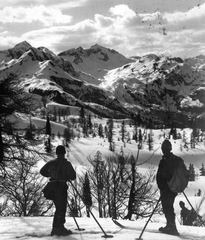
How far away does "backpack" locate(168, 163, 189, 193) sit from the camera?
852 centimetres

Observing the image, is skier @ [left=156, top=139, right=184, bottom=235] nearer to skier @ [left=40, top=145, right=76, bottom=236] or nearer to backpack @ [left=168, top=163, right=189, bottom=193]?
backpack @ [left=168, top=163, right=189, bottom=193]

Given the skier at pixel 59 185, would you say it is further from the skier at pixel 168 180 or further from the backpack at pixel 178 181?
the backpack at pixel 178 181

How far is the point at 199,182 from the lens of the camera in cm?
11150

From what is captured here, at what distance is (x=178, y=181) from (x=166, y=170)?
1.52ft

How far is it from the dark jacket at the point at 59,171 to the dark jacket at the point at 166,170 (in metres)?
2.49

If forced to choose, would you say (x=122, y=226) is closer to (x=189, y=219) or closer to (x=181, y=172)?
(x=181, y=172)

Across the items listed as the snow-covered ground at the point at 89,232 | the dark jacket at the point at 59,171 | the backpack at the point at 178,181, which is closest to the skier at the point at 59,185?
the dark jacket at the point at 59,171

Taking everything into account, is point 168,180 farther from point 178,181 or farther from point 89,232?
point 89,232

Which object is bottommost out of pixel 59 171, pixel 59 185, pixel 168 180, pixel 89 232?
pixel 89 232

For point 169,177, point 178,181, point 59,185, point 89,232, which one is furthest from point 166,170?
point 59,185

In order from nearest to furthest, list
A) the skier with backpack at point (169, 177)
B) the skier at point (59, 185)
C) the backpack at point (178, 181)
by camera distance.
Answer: the backpack at point (178, 181), the skier with backpack at point (169, 177), the skier at point (59, 185)

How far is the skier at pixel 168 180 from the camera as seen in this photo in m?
8.74

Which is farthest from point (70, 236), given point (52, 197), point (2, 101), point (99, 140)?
point (99, 140)

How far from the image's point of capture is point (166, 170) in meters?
8.82
